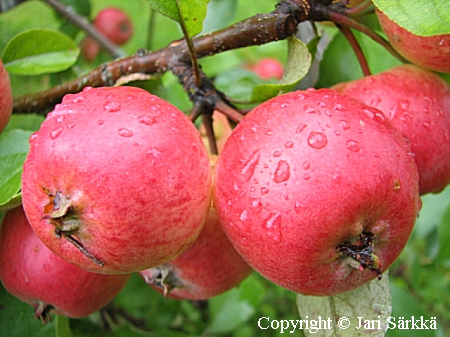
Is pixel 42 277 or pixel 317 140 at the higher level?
pixel 317 140

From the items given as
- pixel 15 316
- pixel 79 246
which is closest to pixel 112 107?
pixel 79 246

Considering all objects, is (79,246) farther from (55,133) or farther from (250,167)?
(250,167)

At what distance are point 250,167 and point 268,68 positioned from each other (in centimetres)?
284

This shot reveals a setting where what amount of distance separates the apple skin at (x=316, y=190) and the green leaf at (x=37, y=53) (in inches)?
26.1

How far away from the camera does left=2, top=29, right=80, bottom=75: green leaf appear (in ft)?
4.06

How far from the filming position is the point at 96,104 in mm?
814

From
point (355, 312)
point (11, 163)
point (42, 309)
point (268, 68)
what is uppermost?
point (11, 163)

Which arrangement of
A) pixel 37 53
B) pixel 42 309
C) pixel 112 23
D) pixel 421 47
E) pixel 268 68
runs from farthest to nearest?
1. pixel 268 68
2. pixel 112 23
3. pixel 37 53
4. pixel 42 309
5. pixel 421 47

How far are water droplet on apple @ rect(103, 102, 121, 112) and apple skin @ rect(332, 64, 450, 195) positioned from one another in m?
0.51

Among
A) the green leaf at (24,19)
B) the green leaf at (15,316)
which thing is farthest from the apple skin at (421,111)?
the green leaf at (24,19)

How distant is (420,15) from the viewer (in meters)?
0.84

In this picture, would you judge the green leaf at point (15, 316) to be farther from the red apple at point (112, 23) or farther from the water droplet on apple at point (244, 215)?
the red apple at point (112, 23)

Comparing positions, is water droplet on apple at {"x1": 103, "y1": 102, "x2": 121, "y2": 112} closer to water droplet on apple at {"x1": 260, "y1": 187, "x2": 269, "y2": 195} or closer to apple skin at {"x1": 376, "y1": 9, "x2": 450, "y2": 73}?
water droplet on apple at {"x1": 260, "y1": 187, "x2": 269, "y2": 195}

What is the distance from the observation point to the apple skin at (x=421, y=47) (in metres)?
0.91
